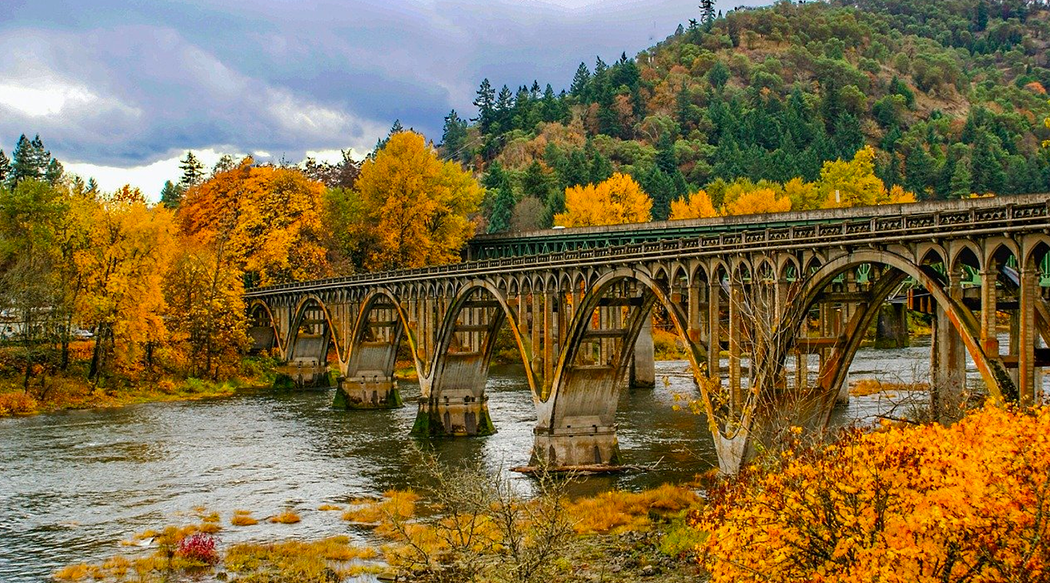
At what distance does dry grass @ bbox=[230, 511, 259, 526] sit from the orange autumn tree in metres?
61.8

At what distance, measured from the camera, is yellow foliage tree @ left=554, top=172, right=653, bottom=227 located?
4894 inches

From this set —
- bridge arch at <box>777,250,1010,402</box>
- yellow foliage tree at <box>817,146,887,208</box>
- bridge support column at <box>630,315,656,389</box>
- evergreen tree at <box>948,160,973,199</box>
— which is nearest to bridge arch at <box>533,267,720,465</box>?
bridge arch at <box>777,250,1010,402</box>

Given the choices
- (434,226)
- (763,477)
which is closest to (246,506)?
(763,477)

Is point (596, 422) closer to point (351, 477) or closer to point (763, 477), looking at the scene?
point (351, 477)

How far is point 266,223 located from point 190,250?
28.2ft

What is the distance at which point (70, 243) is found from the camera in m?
77.8

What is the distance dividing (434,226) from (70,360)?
125 feet

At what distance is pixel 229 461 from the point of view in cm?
5297

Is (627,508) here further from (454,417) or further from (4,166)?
(4,166)

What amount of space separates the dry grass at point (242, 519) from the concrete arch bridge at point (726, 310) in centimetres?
1058

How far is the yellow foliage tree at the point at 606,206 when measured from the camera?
124 meters

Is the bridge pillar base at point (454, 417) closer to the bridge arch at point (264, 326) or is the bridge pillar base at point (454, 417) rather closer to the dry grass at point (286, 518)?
the dry grass at point (286, 518)

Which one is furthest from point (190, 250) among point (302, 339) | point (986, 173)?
point (986, 173)

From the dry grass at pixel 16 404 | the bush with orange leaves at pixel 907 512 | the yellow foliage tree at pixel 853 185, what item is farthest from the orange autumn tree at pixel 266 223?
the bush with orange leaves at pixel 907 512
